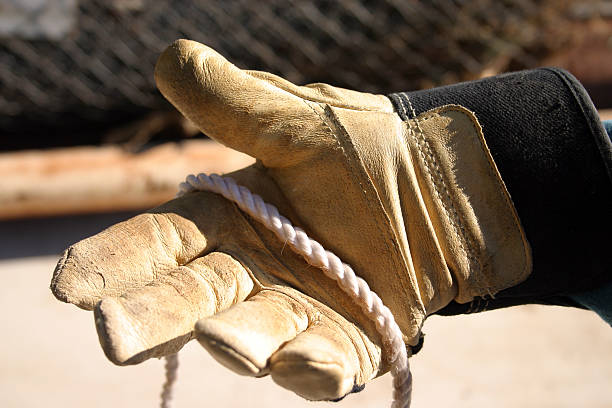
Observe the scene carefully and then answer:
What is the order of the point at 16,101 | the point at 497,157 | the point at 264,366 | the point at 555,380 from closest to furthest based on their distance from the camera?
1. the point at 264,366
2. the point at 497,157
3. the point at 555,380
4. the point at 16,101

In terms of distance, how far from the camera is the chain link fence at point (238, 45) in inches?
51.8

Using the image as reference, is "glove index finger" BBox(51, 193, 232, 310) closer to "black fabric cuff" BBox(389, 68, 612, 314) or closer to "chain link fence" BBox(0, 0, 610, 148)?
"black fabric cuff" BBox(389, 68, 612, 314)

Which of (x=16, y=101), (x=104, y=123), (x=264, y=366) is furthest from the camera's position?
(x=104, y=123)

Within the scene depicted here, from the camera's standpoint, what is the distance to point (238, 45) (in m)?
1.35

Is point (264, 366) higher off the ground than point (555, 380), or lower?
higher

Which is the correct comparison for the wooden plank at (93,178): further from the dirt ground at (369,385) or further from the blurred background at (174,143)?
the dirt ground at (369,385)

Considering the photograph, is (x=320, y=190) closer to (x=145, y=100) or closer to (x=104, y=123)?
(x=145, y=100)

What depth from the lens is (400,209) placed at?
0.51 m

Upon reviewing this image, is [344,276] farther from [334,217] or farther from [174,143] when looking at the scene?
[174,143]

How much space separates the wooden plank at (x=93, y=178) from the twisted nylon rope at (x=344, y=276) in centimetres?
73

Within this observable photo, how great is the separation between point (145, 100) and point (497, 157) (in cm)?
110

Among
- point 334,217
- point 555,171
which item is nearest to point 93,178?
point 334,217

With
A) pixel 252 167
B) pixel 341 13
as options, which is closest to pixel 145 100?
pixel 341 13

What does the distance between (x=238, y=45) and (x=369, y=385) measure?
2.83 feet
